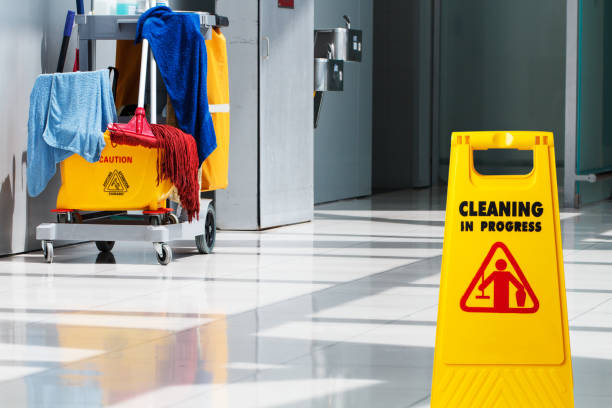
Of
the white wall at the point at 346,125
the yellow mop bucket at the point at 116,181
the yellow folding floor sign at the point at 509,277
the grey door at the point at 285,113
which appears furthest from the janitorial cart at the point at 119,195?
the white wall at the point at 346,125

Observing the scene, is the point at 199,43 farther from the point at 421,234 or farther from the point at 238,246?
the point at 421,234

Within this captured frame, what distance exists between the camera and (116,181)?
18.4 ft

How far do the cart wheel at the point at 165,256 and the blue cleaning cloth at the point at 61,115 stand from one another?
1.78 ft

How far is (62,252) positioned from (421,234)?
2.28m

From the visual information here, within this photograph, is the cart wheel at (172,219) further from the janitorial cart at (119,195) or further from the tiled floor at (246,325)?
the tiled floor at (246,325)

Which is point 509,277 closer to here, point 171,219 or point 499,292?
point 499,292

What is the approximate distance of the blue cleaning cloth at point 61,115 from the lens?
18.0ft

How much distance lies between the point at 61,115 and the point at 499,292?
3636mm

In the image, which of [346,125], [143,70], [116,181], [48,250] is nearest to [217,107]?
[143,70]

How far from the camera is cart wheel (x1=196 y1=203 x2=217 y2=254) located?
608cm

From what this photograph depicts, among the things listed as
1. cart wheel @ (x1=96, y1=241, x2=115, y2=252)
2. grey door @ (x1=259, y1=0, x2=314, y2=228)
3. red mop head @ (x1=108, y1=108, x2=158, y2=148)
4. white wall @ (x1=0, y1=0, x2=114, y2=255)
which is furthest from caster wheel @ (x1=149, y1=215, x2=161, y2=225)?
grey door @ (x1=259, y1=0, x2=314, y2=228)

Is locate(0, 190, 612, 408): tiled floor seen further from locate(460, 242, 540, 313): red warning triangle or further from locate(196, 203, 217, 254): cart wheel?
locate(460, 242, 540, 313): red warning triangle

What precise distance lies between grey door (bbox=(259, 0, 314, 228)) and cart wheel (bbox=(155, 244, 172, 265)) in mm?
1794

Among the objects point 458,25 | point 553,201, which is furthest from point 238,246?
point 458,25
